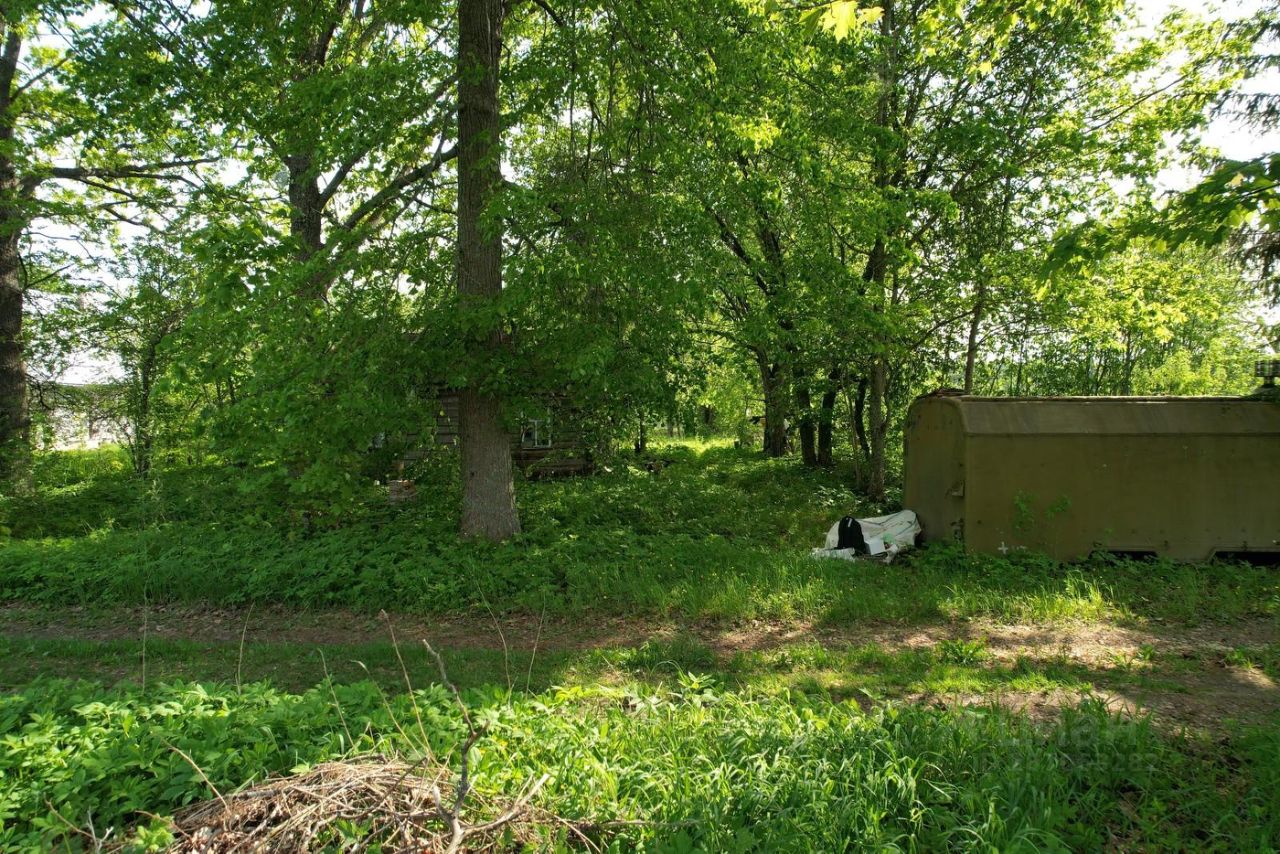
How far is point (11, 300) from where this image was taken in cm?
1432

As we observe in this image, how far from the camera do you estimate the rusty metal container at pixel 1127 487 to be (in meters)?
8.98

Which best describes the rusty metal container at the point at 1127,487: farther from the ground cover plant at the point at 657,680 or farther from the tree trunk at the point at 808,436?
the tree trunk at the point at 808,436

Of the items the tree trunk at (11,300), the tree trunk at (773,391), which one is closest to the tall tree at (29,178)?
the tree trunk at (11,300)

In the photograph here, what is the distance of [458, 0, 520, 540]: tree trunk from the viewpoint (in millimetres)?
8641

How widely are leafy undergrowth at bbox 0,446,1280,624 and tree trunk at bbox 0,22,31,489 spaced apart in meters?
4.60

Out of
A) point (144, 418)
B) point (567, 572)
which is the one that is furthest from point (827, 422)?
point (144, 418)

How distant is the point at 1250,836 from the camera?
9.46 ft

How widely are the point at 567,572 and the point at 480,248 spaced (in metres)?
4.08

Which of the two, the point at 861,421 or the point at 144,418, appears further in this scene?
the point at 861,421

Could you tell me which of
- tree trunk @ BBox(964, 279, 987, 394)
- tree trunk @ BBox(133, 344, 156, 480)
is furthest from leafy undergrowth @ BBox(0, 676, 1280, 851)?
tree trunk @ BBox(133, 344, 156, 480)

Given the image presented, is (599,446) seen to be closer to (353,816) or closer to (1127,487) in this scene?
(1127,487)

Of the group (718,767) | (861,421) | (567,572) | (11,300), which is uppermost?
(11,300)

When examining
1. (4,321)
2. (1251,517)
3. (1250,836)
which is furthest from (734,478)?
(4,321)

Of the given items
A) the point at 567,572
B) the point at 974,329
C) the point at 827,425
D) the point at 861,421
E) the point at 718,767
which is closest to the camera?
the point at 718,767
